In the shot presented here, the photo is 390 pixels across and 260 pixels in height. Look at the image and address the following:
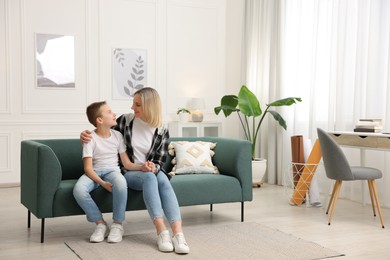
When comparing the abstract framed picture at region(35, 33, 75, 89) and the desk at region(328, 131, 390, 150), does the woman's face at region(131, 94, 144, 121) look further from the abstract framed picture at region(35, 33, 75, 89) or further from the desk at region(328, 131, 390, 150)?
the abstract framed picture at region(35, 33, 75, 89)

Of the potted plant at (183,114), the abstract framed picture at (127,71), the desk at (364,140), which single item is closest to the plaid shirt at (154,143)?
the desk at (364,140)

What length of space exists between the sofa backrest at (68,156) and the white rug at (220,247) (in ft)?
2.00

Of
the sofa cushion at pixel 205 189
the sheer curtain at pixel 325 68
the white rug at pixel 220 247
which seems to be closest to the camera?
the white rug at pixel 220 247

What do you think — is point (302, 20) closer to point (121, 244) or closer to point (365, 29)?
point (365, 29)

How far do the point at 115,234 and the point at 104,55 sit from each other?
10.9ft

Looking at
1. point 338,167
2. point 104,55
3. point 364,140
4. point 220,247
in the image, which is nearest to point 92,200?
point 220,247

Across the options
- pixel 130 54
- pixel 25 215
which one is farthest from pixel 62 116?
pixel 25 215

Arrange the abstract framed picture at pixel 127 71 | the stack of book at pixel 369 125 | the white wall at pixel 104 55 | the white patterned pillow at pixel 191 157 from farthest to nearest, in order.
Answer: the abstract framed picture at pixel 127 71 < the white wall at pixel 104 55 < the stack of book at pixel 369 125 < the white patterned pillow at pixel 191 157

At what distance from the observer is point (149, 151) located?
12.5 ft

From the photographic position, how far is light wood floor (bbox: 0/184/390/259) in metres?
3.47

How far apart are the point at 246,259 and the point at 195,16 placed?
4.40 m

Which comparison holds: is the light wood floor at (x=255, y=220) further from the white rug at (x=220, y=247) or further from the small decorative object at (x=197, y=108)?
the small decorative object at (x=197, y=108)

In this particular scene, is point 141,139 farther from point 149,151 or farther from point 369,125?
point 369,125

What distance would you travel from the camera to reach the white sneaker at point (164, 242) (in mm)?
3369
